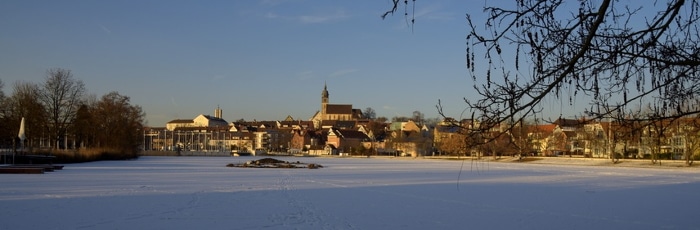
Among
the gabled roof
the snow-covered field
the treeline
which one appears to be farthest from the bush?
the gabled roof

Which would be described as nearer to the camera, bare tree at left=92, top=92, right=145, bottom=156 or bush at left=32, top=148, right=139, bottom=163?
bush at left=32, top=148, right=139, bottom=163

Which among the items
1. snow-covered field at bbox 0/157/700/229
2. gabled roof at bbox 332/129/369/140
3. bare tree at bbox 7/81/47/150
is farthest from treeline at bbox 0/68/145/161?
gabled roof at bbox 332/129/369/140

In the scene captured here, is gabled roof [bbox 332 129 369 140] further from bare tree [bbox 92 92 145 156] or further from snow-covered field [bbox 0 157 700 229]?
snow-covered field [bbox 0 157 700 229]

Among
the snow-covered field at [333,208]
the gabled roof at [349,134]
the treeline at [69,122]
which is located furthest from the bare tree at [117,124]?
the gabled roof at [349,134]

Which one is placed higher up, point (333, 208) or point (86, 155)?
point (86, 155)

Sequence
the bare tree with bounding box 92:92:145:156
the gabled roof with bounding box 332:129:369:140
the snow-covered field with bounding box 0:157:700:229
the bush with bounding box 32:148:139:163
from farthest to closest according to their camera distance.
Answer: the gabled roof with bounding box 332:129:369:140, the bare tree with bounding box 92:92:145:156, the bush with bounding box 32:148:139:163, the snow-covered field with bounding box 0:157:700:229

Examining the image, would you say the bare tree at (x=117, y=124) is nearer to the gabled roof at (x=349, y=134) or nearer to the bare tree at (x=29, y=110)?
the bare tree at (x=29, y=110)

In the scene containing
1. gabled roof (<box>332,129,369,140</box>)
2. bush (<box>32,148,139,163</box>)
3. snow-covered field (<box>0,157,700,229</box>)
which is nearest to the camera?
snow-covered field (<box>0,157,700,229</box>)

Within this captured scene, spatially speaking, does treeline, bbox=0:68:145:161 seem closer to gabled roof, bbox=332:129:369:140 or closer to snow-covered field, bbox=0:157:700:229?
snow-covered field, bbox=0:157:700:229

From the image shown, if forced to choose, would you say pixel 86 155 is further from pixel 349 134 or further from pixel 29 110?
pixel 349 134

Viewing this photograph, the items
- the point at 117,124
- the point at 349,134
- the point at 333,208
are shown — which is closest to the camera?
the point at 333,208

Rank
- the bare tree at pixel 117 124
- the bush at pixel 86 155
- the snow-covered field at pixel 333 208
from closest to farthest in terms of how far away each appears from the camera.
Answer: the snow-covered field at pixel 333 208, the bush at pixel 86 155, the bare tree at pixel 117 124

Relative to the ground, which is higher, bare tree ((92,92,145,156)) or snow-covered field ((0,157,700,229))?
bare tree ((92,92,145,156))

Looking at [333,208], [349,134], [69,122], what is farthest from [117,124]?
[349,134]
